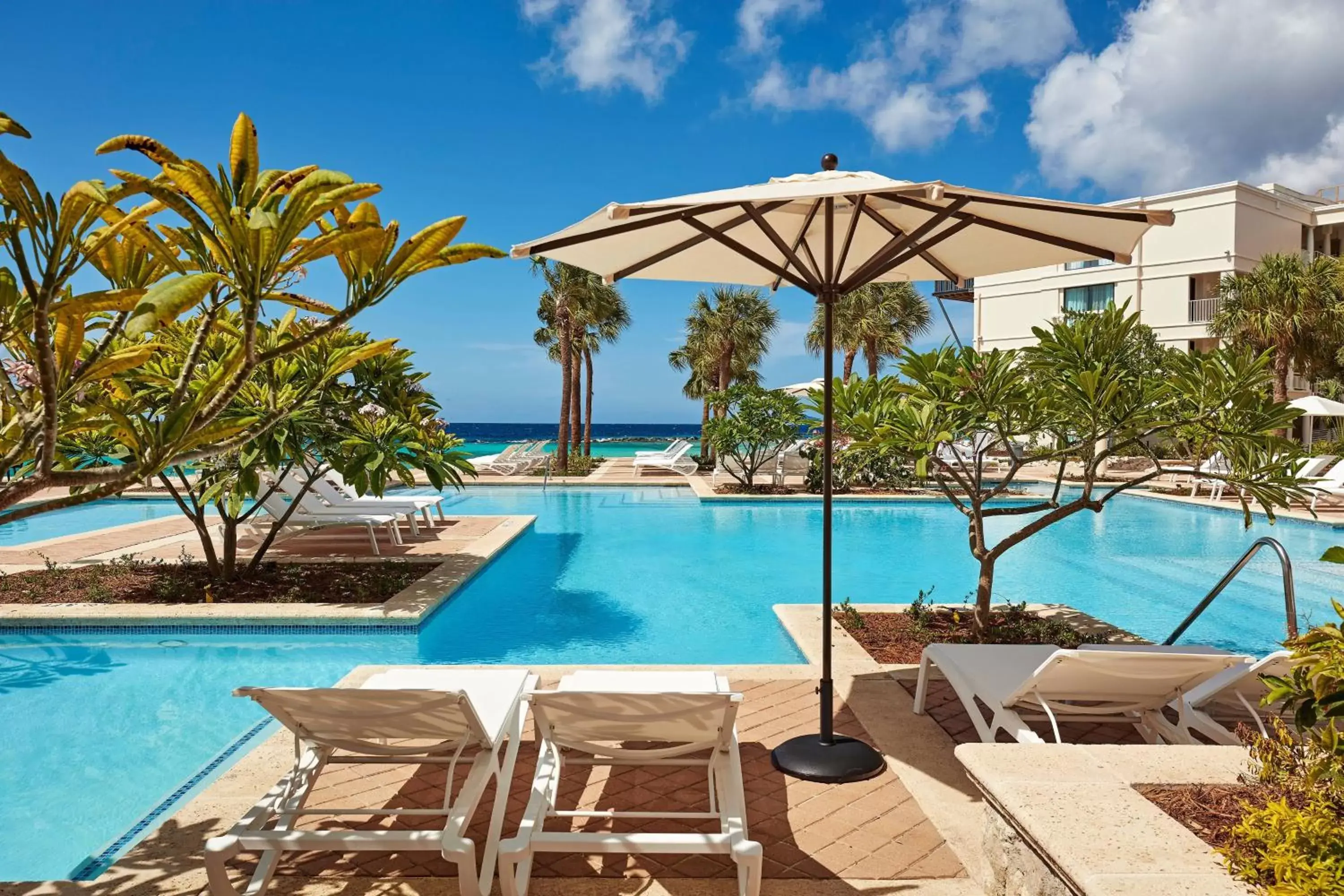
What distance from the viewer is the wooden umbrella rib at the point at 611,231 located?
3.63 meters

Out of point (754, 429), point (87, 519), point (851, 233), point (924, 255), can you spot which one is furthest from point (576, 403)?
point (851, 233)

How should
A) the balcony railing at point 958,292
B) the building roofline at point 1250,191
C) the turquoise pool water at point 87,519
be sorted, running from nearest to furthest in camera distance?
1. the turquoise pool water at point 87,519
2. the building roofline at point 1250,191
3. the balcony railing at point 958,292

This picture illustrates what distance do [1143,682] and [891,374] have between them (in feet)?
8.64

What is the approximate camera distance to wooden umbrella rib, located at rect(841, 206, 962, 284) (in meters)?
4.67

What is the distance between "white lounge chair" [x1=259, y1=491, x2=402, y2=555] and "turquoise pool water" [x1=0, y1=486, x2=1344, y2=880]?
5.35 ft

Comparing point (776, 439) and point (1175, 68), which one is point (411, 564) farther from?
point (1175, 68)

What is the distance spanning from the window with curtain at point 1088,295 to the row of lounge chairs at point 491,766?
32939mm

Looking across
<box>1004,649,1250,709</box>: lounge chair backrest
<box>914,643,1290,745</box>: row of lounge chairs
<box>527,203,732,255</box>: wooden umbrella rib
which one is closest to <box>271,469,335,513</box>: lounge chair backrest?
<box>527,203,732,255</box>: wooden umbrella rib

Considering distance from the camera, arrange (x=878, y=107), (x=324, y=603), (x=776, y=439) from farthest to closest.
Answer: (x=878, y=107), (x=776, y=439), (x=324, y=603)

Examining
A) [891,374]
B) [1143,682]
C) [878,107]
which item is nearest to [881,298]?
[878,107]

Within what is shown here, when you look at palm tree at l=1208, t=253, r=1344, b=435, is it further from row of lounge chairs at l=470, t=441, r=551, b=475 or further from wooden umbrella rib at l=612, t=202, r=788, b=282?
wooden umbrella rib at l=612, t=202, r=788, b=282

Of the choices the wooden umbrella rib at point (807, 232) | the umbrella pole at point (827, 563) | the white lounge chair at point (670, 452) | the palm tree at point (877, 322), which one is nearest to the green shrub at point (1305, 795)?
the umbrella pole at point (827, 563)

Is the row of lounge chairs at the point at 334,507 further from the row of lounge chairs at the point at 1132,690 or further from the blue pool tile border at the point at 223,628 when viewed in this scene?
the row of lounge chairs at the point at 1132,690

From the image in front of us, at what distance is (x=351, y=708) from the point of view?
10.4 feet
